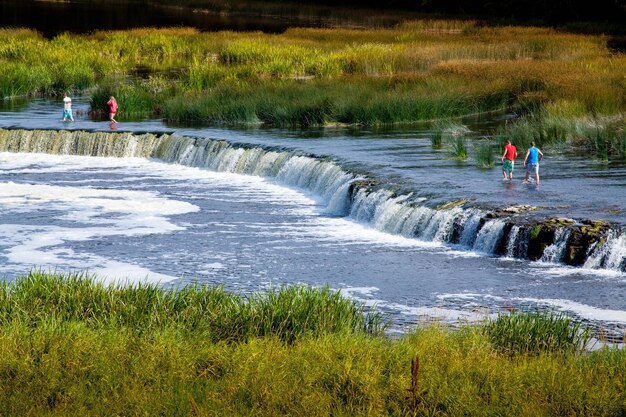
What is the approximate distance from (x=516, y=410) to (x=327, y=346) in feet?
8.86

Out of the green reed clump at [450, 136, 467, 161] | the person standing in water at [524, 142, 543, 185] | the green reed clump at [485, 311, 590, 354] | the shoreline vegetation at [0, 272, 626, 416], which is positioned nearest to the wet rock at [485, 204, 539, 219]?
the person standing in water at [524, 142, 543, 185]

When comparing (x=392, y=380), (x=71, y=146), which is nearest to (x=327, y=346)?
(x=392, y=380)

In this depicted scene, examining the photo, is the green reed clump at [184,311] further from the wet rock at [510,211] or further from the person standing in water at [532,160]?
the person standing in water at [532,160]

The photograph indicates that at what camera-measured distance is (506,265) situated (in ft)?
74.8

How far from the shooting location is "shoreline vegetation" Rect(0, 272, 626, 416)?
1259 cm

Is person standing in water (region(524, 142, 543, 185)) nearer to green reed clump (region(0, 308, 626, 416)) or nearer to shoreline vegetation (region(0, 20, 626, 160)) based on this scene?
shoreline vegetation (region(0, 20, 626, 160))

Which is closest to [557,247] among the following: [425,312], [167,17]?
[425,312]

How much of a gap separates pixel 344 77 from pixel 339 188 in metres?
16.7

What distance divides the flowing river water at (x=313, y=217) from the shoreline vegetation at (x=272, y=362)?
3279 millimetres

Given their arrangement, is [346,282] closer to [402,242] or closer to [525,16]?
[402,242]

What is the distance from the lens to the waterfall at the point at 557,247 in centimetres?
2264

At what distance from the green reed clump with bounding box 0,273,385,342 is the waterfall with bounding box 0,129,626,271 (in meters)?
7.19

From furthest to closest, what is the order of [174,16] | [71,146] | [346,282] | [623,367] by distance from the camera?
1. [174,16]
2. [71,146]
3. [346,282]
4. [623,367]

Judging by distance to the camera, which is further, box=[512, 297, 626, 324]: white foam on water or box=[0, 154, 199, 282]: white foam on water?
box=[0, 154, 199, 282]: white foam on water
